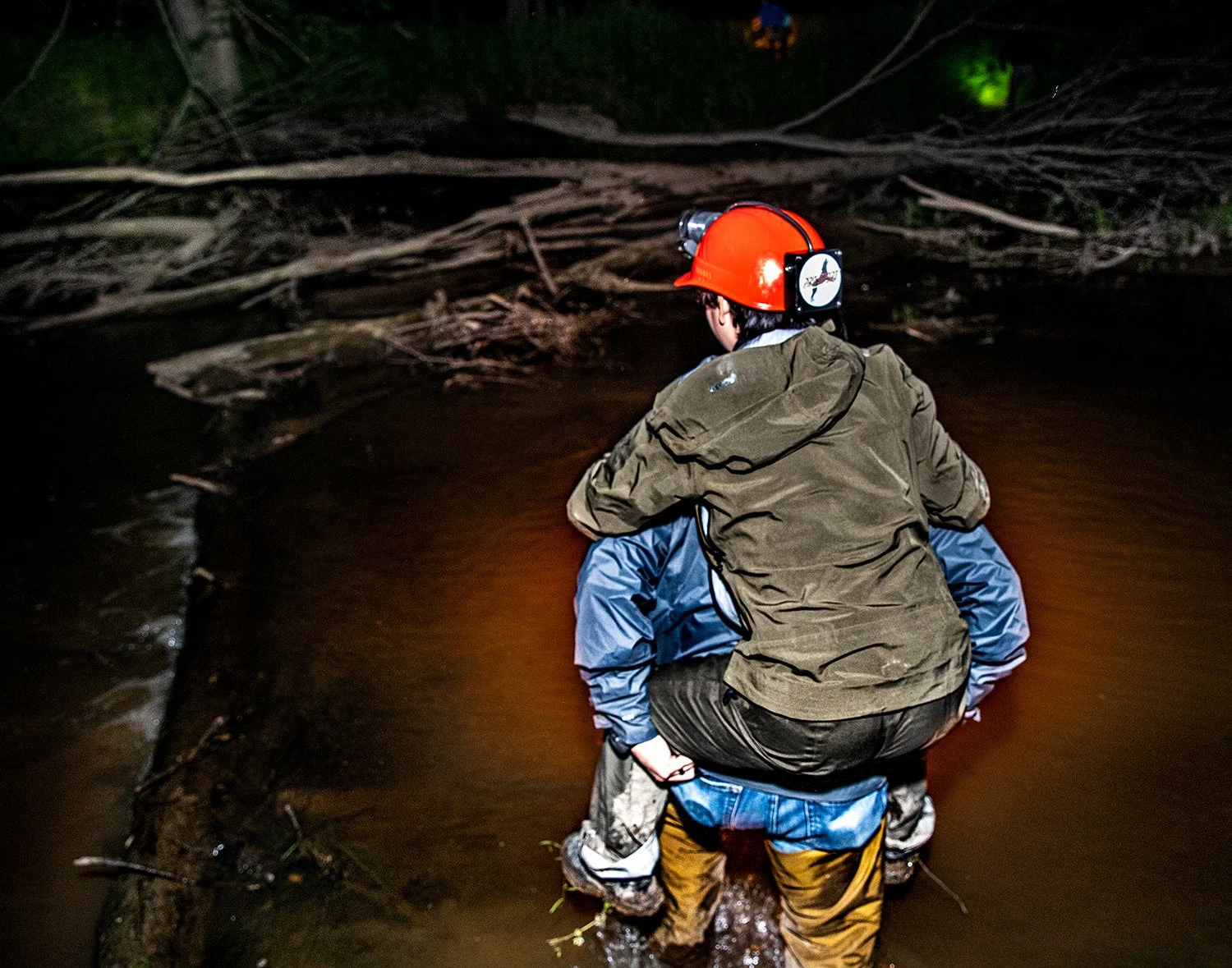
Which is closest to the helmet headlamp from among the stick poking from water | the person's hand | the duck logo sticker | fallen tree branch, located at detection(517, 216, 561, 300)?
the duck logo sticker

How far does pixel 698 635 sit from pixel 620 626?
0.23m

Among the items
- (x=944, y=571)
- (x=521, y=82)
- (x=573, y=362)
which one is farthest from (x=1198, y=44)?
(x=944, y=571)

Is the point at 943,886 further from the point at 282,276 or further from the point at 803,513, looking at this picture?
the point at 282,276

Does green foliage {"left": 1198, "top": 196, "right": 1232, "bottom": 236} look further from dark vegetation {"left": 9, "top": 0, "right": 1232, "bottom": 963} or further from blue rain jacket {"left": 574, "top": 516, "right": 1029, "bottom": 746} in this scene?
blue rain jacket {"left": 574, "top": 516, "right": 1029, "bottom": 746}

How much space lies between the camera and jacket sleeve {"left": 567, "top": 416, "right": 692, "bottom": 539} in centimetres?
169

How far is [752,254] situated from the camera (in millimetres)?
1847

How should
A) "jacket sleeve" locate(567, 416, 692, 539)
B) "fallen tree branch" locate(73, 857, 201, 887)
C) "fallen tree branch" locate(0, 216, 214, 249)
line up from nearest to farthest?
"jacket sleeve" locate(567, 416, 692, 539), "fallen tree branch" locate(73, 857, 201, 887), "fallen tree branch" locate(0, 216, 214, 249)

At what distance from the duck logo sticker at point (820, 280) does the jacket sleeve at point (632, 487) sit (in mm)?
436

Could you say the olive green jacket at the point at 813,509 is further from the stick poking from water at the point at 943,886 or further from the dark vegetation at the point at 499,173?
the dark vegetation at the point at 499,173

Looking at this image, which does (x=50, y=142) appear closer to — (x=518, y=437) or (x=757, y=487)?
(x=518, y=437)

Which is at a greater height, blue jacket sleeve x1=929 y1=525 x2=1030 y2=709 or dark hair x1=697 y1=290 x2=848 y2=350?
dark hair x1=697 y1=290 x2=848 y2=350

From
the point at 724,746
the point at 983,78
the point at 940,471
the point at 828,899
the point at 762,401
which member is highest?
the point at 983,78

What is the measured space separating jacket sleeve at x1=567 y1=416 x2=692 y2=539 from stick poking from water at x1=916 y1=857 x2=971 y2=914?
156cm

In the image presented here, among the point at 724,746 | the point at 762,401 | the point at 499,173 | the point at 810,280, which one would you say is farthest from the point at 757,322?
the point at 499,173
